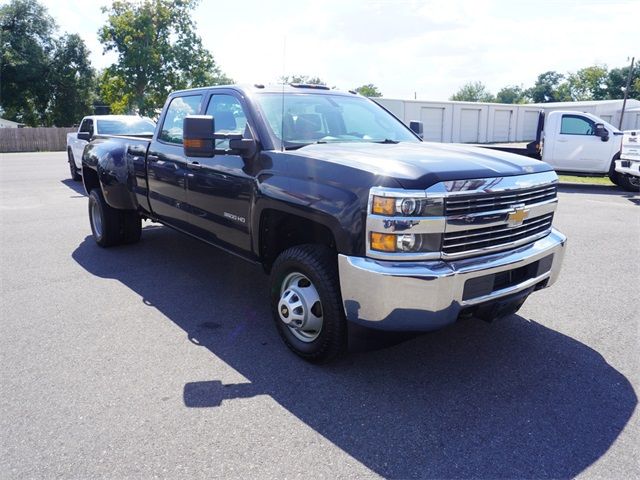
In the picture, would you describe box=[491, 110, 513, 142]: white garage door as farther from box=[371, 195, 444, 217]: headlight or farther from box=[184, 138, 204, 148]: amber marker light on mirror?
box=[371, 195, 444, 217]: headlight

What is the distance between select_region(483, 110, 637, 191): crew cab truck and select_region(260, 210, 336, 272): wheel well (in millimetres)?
11032

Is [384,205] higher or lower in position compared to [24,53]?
lower

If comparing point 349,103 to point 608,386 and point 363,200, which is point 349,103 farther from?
point 608,386

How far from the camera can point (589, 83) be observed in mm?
74312

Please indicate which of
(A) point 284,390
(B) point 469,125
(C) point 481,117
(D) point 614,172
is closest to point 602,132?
(D) point 614,172

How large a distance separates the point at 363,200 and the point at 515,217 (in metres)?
1.05

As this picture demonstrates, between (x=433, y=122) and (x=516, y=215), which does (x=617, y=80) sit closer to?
(x=433, y=122)

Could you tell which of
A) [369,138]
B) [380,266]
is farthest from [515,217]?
[369,138]

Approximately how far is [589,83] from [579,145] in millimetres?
71614

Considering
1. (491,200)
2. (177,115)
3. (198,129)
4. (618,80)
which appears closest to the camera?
(491,200)

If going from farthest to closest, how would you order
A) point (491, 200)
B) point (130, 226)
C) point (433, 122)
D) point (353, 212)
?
point (433, 122)
point (130, 226)
point (491, 200)
point (353, 212)

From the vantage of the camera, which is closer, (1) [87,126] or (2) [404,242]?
(2) [404,242]

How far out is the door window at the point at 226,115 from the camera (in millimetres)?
4215

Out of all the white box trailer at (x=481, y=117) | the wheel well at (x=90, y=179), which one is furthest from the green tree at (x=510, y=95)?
the wheel well at (x=90, y=179)
